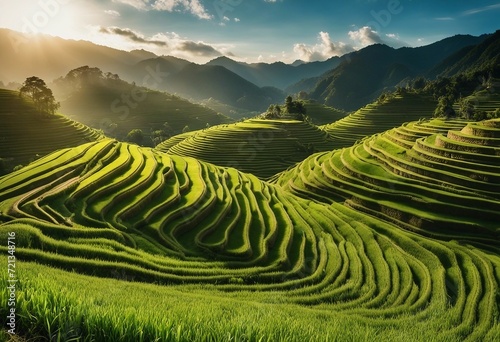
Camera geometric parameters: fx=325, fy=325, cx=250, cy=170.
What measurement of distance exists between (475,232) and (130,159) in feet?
114

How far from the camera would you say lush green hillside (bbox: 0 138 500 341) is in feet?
20.2

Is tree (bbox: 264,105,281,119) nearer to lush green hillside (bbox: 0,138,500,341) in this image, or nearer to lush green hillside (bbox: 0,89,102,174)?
lush green hillside (bbox: 0,89,102,174)

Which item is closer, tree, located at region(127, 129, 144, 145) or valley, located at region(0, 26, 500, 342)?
valley, located at region(0, 26, 500, 342)

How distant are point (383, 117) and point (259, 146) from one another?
43.7 meters

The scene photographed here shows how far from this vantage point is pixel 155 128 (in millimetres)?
149125

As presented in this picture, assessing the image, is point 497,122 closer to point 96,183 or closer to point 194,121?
point 96,183

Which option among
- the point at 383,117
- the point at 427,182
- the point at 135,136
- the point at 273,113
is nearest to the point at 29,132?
the point at 135,136

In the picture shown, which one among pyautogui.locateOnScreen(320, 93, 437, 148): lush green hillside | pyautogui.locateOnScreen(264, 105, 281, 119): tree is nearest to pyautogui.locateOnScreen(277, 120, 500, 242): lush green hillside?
pyautogui.locateOnScreen(320, 93, 437, 148): lush green hillside

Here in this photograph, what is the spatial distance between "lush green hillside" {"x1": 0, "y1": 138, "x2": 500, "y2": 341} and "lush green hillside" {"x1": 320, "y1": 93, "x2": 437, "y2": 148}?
56028mm

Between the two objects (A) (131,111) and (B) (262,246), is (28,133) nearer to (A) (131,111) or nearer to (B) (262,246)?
(B) (262,246)

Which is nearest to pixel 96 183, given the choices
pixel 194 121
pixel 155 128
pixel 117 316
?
pixel 117 316

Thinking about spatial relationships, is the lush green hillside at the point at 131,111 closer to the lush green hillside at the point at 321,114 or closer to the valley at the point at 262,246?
the lush green hillside at the point at 321,114

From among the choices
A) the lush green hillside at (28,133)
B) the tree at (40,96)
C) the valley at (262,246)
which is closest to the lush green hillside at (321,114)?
the lush green hillside at (28,133)

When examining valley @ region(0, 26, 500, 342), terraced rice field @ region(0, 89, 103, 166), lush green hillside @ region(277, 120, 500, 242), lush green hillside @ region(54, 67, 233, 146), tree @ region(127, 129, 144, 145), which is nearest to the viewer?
valley @ region(0, 26, 500, 342)
